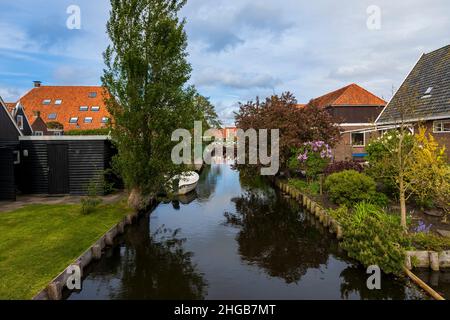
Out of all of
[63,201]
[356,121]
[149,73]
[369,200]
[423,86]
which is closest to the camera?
[369,200]

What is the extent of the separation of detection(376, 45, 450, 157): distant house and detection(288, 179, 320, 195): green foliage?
576cm

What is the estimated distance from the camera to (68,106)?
150 feet

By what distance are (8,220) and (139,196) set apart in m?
5.62

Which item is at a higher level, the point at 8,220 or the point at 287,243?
the point at 8,220

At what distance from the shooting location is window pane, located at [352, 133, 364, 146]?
3581 cm

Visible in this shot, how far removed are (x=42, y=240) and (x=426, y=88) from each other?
75.2 feet

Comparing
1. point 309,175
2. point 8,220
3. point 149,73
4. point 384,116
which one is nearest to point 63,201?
point 8,220

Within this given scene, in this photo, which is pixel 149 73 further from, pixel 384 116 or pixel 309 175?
pixel 384 116

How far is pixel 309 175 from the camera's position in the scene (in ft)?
77.6

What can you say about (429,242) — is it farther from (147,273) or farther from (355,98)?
(355,98)

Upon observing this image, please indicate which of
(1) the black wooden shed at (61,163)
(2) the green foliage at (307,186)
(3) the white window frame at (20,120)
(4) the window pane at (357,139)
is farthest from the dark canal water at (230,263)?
(3) the white window frame at (20,120)

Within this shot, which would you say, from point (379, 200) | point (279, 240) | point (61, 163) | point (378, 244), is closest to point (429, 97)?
point (379, 200)

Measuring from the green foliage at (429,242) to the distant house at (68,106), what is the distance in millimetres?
38242

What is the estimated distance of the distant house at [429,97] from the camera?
1920 centimetres
